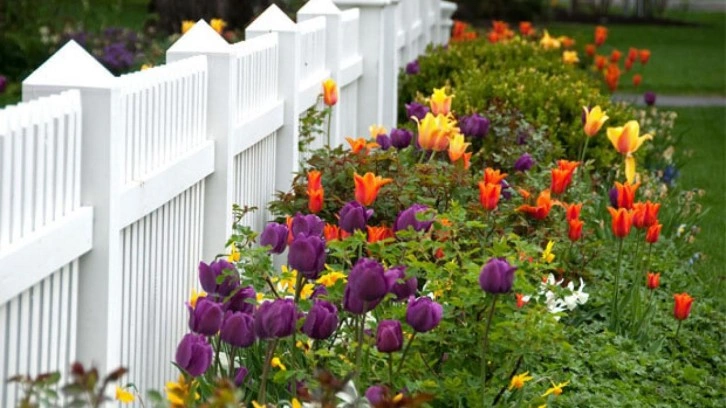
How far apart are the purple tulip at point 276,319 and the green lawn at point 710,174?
4095 millimetres

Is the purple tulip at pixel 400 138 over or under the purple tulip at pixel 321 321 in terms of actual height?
under

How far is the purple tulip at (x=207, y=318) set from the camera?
3127 millimetres

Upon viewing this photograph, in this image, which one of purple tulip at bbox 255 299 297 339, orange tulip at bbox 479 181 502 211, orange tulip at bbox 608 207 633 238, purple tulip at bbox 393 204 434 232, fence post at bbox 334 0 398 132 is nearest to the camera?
purple tulip at bbox 255 299 297 339

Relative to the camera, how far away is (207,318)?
3133 mm

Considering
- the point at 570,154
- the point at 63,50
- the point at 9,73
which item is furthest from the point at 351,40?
the point at 9,73

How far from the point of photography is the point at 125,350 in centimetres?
348

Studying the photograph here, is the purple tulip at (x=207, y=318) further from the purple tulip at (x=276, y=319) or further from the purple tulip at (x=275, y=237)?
the purple tulip at (x=275, y=237)

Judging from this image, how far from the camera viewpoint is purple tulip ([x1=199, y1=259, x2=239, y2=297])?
3.39 m

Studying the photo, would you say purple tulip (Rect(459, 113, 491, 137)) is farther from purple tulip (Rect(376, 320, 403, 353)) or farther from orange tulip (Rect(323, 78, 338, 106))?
purple tulip (Rect(376, 320, 403, 353))

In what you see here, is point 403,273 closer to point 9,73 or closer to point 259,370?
point 259,370

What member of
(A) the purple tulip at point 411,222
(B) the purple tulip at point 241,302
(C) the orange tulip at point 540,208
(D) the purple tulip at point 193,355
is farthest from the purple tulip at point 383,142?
(D) the purple tulip at point 193,355

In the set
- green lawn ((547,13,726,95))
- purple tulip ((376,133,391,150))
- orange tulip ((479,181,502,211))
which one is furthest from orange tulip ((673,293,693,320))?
green lawn ((547,13,726,95))

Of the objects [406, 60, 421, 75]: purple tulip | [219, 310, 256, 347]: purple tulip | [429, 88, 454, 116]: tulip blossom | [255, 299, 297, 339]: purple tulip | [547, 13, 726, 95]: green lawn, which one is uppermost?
[255, 299, 297, 339]: purple tulip

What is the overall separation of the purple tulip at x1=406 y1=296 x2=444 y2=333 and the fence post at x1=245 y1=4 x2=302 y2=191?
8.27ft
